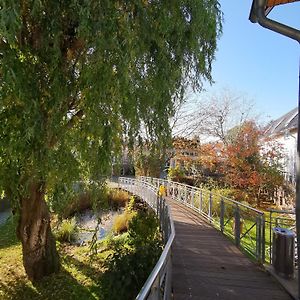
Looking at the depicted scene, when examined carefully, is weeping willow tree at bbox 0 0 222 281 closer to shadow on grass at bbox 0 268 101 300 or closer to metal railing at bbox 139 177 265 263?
metal railing at bbox 139 177 265 263

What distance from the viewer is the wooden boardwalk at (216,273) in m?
4.29

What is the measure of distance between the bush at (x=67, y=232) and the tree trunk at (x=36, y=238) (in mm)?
4048

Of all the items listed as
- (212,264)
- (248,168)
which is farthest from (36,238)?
(248,168)

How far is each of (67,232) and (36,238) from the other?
4.95m

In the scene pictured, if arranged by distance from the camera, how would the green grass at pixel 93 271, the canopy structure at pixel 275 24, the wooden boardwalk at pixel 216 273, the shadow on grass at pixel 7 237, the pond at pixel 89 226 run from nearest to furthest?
the canopy structure at pixel 275 24 < the wooden boardwalk at pixel 216 273 < the green grass at pixel 93 271 < the shadow on grass at pixel 7 237 < the pond at pixel 89 226

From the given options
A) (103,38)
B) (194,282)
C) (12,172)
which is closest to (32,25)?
(103,38)

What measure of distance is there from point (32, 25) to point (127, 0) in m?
1.43

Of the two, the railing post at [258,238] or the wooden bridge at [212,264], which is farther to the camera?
the railing post at [258,238]

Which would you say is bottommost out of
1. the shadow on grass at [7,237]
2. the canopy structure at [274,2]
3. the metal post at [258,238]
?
the shadow on grass at [7,237]

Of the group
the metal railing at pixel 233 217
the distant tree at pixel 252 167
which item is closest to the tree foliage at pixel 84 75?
the metal railing at pixel 233 217

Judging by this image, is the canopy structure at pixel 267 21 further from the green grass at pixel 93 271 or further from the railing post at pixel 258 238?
the green grass at pixel 93 271

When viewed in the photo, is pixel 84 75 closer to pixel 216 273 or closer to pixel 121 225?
pixel 216 273

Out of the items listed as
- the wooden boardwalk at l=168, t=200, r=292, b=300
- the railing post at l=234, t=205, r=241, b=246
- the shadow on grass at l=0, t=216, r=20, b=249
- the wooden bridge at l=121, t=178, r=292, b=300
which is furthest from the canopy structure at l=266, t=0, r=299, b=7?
the shadow on grass at l=0, t=216, r=20, b=249

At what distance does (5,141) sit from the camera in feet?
13.1
